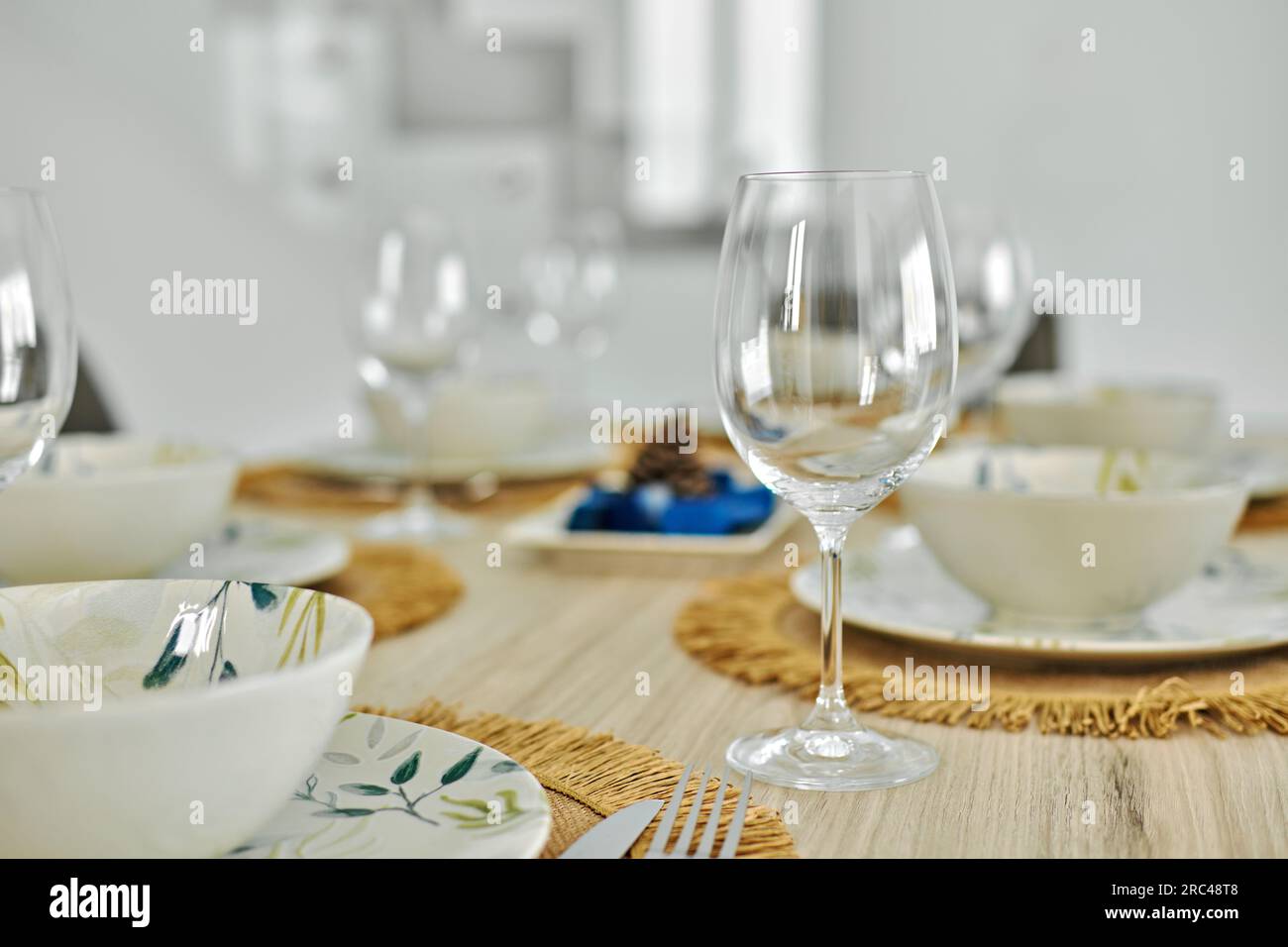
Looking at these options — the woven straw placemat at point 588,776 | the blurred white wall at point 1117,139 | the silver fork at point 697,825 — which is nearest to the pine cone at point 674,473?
the woven straw placemat at point 588,776

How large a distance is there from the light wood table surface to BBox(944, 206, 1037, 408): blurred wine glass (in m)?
0.53

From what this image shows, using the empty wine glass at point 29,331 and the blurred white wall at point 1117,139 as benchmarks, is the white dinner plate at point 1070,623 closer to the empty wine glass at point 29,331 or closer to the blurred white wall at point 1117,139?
the empty wine glass at point 29,331

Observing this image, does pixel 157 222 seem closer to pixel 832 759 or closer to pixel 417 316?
pixel 417 316

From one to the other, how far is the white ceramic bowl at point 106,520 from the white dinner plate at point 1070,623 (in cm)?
42

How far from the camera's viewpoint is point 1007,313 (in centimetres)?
142

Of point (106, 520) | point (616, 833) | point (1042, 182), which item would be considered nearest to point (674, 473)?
point (106, 520)

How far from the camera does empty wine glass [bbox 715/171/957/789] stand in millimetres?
590

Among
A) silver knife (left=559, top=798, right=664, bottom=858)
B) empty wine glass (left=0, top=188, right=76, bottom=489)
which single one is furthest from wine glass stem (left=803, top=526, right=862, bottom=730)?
empty wine glass (left=0, top=188, right=76, bottom=489)

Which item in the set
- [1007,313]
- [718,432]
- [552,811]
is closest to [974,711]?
[552,811]

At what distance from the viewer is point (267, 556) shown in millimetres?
1046

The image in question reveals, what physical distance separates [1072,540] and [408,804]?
0.45 metres

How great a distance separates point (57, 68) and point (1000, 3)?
2.28 metres

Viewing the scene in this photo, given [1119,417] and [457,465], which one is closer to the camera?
[1119,417]

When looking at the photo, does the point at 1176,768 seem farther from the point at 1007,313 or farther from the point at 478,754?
the point at 1007,313
